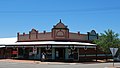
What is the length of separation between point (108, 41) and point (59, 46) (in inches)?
342

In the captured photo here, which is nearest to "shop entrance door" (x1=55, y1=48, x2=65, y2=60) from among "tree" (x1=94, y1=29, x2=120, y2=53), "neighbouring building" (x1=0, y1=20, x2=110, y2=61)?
"neighbouring building" (x1=0, y1=20, x2=110, y2=61)

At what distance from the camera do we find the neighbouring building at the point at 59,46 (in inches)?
1948

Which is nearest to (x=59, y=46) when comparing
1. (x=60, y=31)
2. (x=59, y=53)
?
(x=59, y=53)

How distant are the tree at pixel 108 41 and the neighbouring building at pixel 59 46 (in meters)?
1.61

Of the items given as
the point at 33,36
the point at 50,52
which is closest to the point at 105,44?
the point at 50,52

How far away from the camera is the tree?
50.1 metres

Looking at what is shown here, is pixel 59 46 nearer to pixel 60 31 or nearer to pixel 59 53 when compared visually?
pixel 59 53

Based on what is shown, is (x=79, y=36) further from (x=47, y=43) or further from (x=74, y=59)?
(x=47, y=43)

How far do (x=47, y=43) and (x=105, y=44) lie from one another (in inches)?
389

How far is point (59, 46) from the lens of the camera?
159 feet

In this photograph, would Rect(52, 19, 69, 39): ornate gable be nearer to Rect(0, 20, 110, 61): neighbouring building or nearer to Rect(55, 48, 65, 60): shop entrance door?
Rect(0, 20, 110, 61): neighbouring building

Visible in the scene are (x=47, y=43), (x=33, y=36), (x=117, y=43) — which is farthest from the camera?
(x=33, y=36)

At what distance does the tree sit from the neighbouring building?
5.27 ft

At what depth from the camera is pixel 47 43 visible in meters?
47.2
